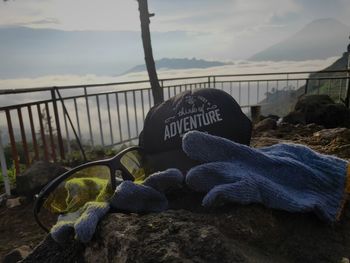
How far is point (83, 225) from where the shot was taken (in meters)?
1.18

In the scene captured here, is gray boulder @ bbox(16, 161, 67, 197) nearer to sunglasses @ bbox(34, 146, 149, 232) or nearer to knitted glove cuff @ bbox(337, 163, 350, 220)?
sunglasses @ bbox(34, 146, 149, 232)

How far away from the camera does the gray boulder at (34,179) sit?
4531 millimetres

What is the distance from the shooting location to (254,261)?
1.02 meters

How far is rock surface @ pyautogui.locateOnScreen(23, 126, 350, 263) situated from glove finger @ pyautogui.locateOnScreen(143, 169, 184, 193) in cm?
9

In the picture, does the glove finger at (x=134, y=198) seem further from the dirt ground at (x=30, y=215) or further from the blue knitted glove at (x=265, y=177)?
the dirt ground at (x=30, y=215)

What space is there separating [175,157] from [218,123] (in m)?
0.29

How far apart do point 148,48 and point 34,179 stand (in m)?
3.65

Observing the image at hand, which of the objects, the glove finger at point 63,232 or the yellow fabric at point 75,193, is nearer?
the glove finger at point 63,232

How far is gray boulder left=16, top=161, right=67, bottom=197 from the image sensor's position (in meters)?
4.53

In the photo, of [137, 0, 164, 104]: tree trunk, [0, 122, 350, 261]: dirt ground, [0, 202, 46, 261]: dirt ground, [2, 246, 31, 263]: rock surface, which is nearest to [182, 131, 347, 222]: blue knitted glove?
[0, 122, 350, 261]: dirt ground

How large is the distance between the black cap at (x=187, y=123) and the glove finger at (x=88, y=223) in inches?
17.6

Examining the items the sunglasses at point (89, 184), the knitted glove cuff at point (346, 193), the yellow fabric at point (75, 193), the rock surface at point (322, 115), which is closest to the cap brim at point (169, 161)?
the sunglasses at point (89, 184)

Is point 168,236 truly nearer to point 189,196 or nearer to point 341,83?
point 189,196

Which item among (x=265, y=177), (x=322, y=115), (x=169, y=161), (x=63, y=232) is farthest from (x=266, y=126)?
(x=63, y=232)
